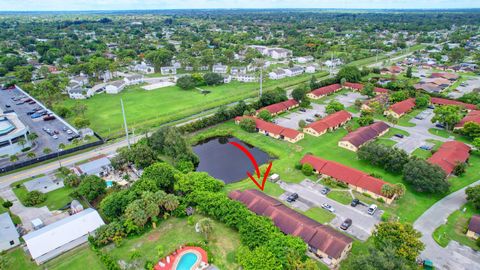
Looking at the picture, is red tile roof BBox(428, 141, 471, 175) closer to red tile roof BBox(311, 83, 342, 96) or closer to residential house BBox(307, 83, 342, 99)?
residential house BBox(307, 83, 342, 99)

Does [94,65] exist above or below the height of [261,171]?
above

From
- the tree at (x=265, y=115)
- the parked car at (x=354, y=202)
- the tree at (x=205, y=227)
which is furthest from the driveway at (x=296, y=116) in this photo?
the tree at (x=205, y=227)

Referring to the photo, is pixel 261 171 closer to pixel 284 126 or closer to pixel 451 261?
pixel 284 126

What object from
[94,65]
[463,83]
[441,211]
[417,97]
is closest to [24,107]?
[94,65]

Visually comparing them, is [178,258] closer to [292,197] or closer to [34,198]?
[292,197]

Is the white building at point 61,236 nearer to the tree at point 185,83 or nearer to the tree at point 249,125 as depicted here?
the tree at point 249,125

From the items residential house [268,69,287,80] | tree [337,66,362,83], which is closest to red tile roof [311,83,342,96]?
tree [337,66,362,83]

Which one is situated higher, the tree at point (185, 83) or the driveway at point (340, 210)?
the tree at point (185, 83)
